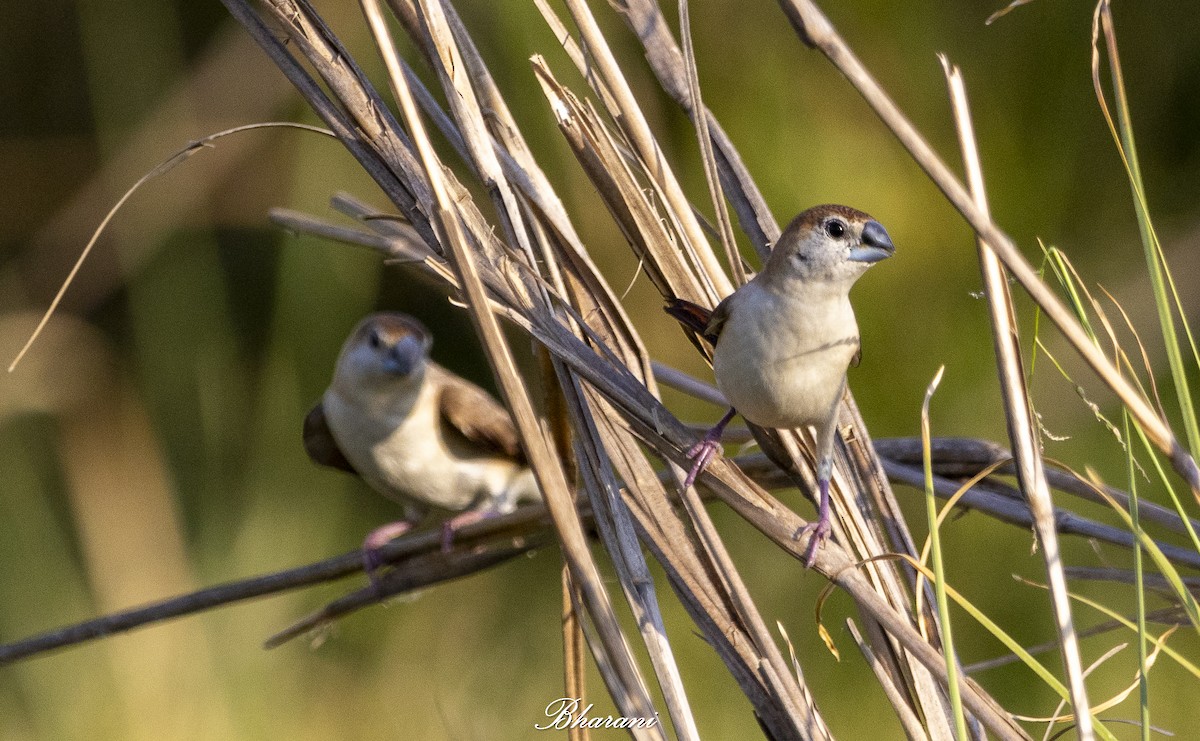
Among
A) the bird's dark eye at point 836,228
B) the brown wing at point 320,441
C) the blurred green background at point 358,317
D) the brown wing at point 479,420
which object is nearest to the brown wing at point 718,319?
the bird's dark eye at point 836,228

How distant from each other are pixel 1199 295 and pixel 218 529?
363cm

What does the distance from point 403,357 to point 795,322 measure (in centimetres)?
201

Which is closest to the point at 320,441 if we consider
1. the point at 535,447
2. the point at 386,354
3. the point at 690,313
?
the point at 386,354

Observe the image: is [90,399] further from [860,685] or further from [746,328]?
[746,328]

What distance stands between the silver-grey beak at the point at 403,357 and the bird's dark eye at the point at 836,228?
2.03m

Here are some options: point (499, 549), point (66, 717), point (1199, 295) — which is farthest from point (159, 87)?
point (1199, 295)

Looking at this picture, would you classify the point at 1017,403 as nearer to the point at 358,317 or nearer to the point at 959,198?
the point at 959,198

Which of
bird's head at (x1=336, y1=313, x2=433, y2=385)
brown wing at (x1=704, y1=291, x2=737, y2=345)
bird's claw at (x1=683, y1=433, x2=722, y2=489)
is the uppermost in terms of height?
brown wing at (x1=704, y1=291, x2=737, y2=345)

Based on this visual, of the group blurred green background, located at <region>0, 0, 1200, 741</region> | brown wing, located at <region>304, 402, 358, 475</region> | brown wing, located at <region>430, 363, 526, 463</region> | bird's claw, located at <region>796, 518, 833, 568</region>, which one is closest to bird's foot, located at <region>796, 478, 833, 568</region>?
bird's claw, located at <region>796, 518, 833, 568</region>

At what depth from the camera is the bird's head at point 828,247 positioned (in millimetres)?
2164

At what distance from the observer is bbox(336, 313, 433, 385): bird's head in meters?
3.92

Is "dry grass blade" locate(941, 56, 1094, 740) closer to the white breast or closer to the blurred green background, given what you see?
the white breast

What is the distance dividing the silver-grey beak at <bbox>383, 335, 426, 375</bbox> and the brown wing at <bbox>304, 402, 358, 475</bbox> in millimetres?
436

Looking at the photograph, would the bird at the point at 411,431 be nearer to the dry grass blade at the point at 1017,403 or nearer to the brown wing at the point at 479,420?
the brown wing at the point at 479,420
